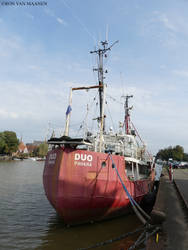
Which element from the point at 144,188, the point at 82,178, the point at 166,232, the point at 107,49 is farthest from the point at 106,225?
the point at 107,49

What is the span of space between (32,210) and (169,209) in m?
7.61

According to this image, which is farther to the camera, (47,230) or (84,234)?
(47,230)

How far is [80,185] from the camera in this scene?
8438 mm

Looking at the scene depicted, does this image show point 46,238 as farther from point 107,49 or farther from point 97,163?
point 107,49

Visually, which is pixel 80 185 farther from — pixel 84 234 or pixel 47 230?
pixel 47 230

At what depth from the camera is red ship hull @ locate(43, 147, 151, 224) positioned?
8.35 m

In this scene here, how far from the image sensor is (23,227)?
30.1 feet

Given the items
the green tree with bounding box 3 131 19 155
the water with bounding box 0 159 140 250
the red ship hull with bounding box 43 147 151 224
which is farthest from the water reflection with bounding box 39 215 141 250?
the green tree with bounding box 3 131 19 155

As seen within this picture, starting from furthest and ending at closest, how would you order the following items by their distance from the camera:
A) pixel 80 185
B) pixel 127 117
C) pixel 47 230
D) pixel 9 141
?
pixel 9 141 < pixel 127 117 < pixel 47 230 < pixel 80 185

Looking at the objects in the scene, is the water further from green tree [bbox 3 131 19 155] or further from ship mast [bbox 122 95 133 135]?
green tree [bbox 3 131 19 155]

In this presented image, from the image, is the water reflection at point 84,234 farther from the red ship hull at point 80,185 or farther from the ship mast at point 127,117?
the ship mast at point 127,117

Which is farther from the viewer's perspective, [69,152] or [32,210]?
[32,210]

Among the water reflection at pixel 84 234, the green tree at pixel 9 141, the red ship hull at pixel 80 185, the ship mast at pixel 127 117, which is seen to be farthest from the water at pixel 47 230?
the green tree at pixel 9 141

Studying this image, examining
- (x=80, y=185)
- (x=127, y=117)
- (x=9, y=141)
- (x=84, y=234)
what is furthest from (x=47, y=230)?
(x=9, y=141)
